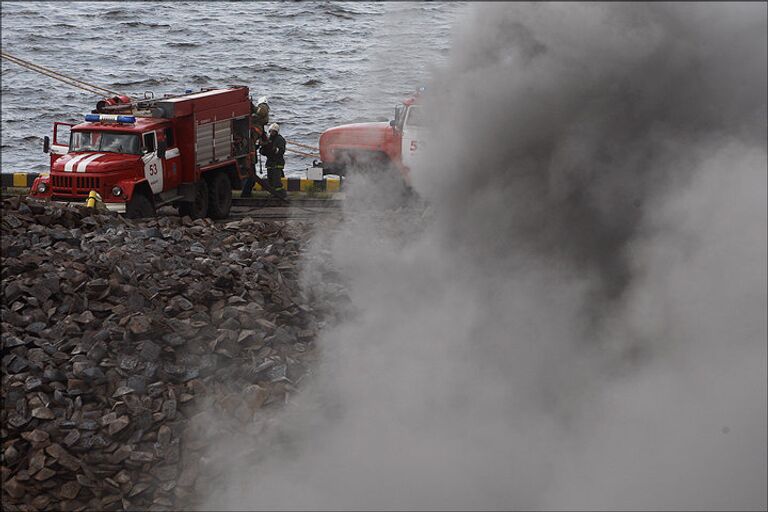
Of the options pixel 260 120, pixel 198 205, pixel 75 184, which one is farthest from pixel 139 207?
pixel 260 120

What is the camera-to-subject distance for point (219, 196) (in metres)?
18.8

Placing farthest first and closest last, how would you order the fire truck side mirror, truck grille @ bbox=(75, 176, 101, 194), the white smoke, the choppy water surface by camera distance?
1. the choppy water surface
2. the fire truck side mirror
3. truck grille @ bbox=(75, 176, 101, 194)
4. the white smoke

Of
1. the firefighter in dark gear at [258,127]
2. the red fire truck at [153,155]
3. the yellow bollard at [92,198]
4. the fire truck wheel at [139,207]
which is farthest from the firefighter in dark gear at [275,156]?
the yellow bollard at [92,198]

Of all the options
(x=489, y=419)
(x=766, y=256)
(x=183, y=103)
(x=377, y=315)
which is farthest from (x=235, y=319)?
(x=183, y=103)

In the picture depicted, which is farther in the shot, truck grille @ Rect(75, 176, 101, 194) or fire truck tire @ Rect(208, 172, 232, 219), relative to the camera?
fire truck tire @ Rect(208, 172, 232, 219)

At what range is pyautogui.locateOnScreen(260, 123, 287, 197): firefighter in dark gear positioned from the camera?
20.3 meters

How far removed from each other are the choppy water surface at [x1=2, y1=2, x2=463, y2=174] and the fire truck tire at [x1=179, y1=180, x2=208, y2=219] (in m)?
3.56

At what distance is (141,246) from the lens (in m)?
11.8

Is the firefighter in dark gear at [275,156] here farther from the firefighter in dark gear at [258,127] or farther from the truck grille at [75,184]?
the truck grille at [75,184]

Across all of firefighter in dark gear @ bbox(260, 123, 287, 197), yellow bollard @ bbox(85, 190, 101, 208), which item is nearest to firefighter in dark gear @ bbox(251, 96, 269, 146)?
firefighter in dark gear @ bbox(260, 123, 287, 197)

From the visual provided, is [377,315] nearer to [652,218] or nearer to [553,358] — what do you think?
[553,358]

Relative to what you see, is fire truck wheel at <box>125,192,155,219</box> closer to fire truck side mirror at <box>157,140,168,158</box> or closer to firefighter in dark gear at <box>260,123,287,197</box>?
fire truck side mirror at <box>157,140,168,158</box>

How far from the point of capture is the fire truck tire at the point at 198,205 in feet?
59.0

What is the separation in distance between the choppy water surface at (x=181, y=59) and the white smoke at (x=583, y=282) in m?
12.0
